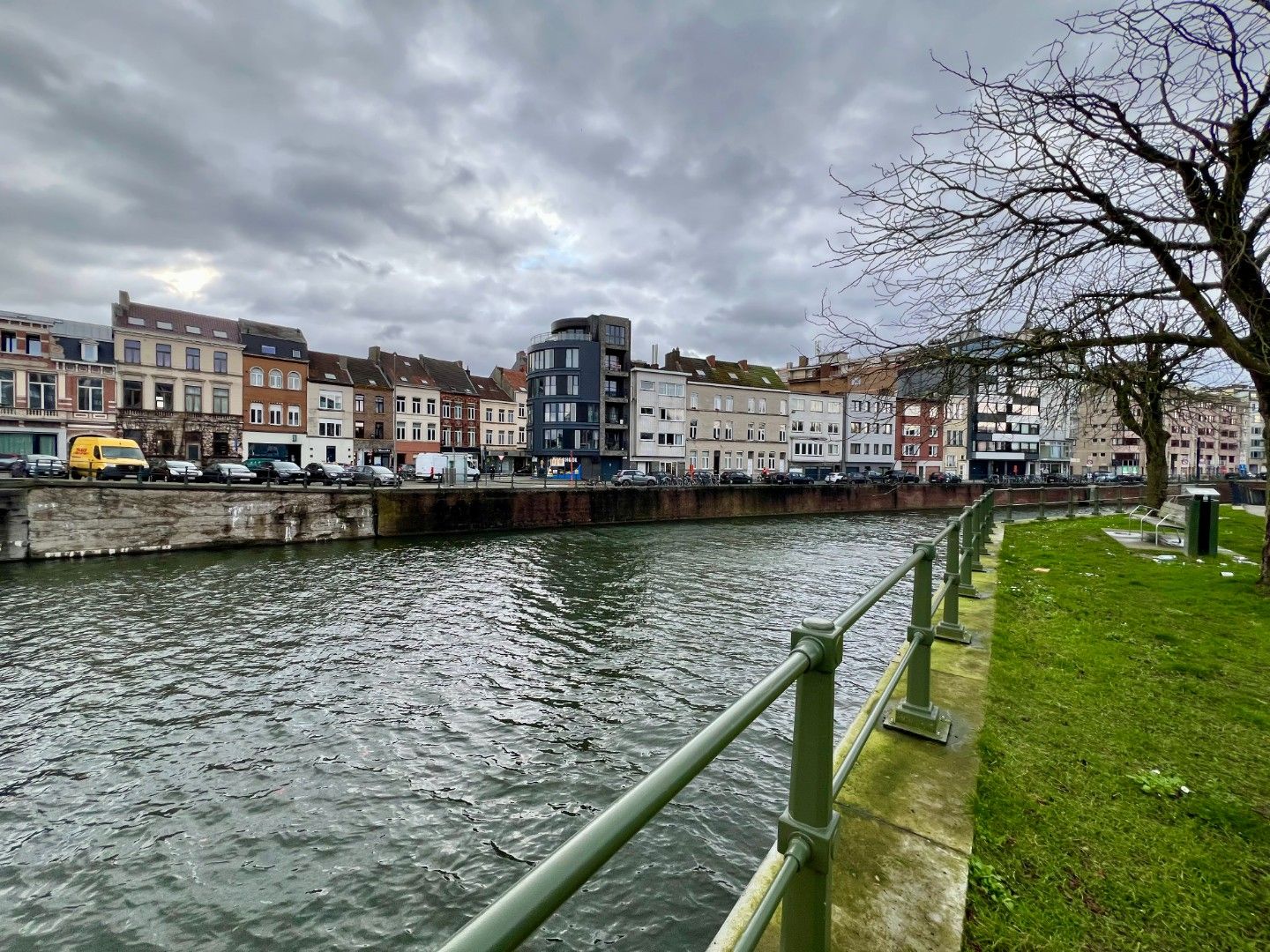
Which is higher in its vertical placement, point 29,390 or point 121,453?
point 29,390

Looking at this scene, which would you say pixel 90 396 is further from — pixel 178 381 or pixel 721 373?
pixel 721 373

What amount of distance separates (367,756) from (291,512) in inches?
907

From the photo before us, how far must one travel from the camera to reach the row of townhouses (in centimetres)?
4278

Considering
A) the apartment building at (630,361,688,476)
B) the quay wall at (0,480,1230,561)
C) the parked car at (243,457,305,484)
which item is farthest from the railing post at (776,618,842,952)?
the apartment building at (630,361,688,476)

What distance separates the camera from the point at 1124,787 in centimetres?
345

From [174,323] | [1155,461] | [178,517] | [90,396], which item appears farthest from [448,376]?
[1155,461]

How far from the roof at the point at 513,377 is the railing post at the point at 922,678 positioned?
71501mm

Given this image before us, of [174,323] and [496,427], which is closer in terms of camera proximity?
[174,323]

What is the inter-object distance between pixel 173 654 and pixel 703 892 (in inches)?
454

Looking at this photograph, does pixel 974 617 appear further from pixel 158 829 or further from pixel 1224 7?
pixel 158 829

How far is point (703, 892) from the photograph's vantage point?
17.8ft

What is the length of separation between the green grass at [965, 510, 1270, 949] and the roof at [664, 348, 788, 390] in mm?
59088

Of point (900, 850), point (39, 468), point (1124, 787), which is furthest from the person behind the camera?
point (39, 468)

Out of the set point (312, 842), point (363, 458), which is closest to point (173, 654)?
point (312, 842)
